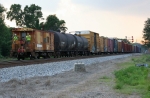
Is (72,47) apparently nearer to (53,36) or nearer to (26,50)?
(53,36)

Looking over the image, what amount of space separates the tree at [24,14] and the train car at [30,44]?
199ft

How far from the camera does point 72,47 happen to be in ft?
117

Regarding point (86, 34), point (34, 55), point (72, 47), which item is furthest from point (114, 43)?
point (34, 55)

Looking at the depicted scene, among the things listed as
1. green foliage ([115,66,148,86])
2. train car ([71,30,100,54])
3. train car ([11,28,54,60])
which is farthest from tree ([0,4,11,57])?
green foliage ([115,66,148,86])

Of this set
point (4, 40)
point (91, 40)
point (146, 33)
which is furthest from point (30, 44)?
point (146, 33)

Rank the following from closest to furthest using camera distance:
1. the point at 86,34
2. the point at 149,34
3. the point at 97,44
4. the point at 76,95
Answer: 1. the point at 76,95
2. the point at 86,34
3. the point at 97,44
4. the point at 149,34

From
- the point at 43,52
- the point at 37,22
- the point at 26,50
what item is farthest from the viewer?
the point at 37,22

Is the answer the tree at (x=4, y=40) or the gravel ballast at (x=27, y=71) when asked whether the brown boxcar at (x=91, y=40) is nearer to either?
the tree at (x=4, y=40)

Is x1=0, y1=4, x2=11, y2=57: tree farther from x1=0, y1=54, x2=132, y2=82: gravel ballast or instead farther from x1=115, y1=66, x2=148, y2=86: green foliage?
x1=115, y1=66, x2=148, y2=86: green foliage

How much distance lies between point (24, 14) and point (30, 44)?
65624 mm

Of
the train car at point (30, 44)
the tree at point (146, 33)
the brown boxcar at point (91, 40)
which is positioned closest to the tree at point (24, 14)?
the tree at point (146, 33)

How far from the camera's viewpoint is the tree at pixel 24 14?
289ft

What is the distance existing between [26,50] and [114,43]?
133ft

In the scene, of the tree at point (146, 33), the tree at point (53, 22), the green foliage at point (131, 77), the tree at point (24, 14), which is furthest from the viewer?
the tree at point (53, 22)
